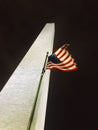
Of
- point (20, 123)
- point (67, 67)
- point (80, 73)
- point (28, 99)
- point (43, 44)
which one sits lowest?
point (20, 123)

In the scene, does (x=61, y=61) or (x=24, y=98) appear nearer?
(x=24, y=98)

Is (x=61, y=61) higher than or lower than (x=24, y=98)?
higher

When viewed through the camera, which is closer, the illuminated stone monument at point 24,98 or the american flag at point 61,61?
the illuminated stone monument at point 24,98

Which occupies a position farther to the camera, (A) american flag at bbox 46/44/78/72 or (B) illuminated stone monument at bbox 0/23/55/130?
(A) american flag at bbox 46/44/78/72

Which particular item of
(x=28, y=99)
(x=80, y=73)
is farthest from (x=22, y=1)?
(x=28, y=99)

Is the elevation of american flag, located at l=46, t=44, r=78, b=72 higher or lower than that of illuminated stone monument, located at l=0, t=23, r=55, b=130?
higher

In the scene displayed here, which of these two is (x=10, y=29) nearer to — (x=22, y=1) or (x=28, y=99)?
(x=22, y=1)

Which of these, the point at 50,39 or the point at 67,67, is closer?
the point at 67,67

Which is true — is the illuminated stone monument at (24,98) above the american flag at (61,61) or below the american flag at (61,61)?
below
